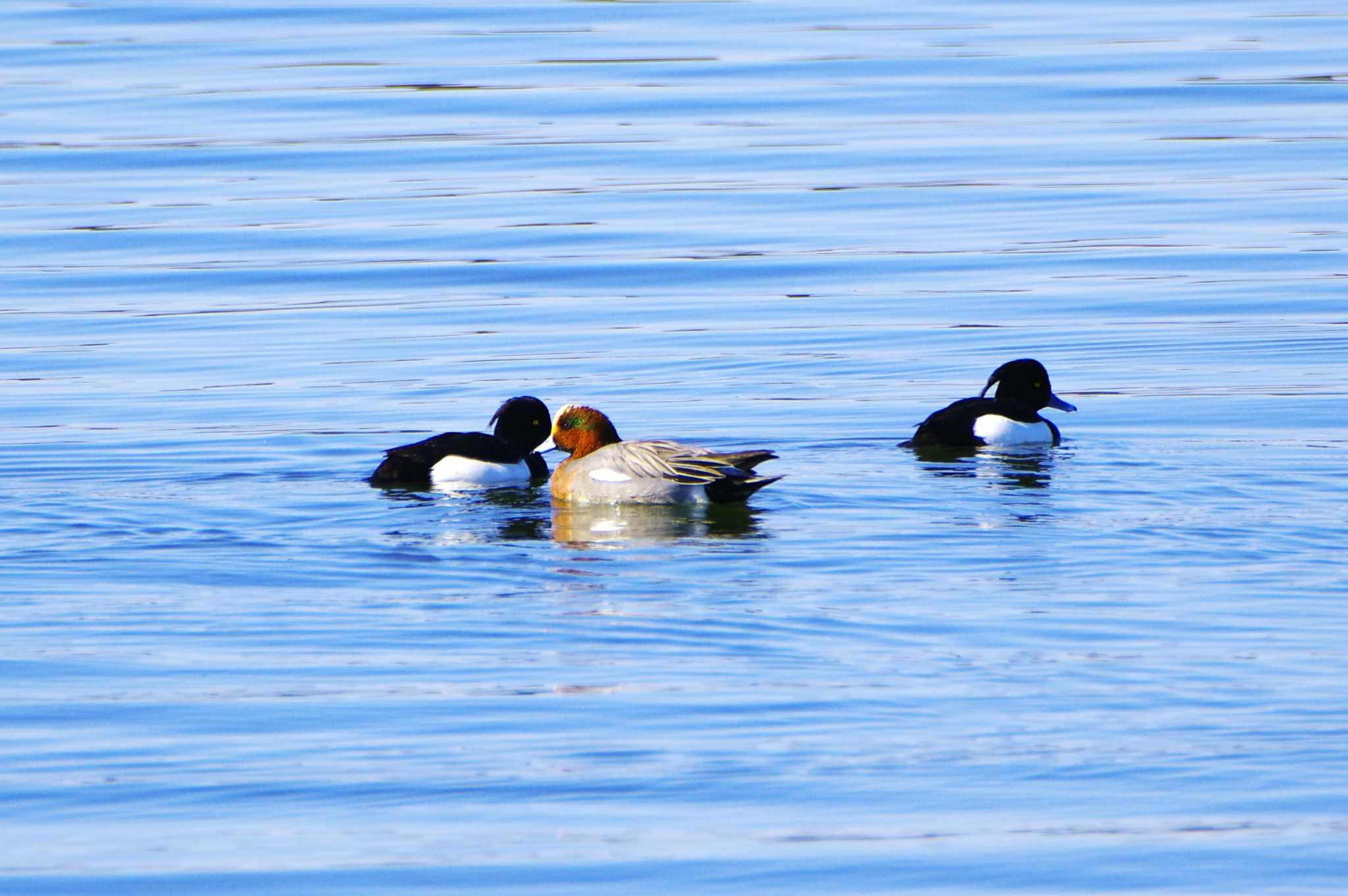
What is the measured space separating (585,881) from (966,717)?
5.49 ft

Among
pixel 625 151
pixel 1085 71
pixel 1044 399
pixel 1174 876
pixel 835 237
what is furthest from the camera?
pixel 1085 71

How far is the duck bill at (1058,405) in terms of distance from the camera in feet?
44.2

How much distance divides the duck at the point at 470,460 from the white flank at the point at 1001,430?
8.43ft

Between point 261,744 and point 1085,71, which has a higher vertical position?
point 1085,71

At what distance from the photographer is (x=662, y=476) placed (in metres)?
11.2

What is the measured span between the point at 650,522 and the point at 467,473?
51.5 inches

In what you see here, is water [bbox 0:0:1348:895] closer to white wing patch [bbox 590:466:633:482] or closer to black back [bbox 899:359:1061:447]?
black back [bbox 899:359:1061:447]

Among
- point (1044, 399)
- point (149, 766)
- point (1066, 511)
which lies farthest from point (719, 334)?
point (149, 766)

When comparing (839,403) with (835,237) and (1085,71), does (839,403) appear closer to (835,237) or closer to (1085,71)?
(835,237)

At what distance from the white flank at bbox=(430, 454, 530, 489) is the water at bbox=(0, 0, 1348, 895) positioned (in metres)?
0.21

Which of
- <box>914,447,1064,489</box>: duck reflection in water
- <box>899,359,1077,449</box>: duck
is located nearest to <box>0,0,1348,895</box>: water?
<box>914,447,1064,489</box>: duck reflection in water

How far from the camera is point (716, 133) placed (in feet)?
82.7

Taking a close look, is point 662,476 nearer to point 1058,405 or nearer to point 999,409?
point 999,409

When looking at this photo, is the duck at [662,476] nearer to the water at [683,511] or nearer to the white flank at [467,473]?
the water at [683,511]
